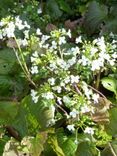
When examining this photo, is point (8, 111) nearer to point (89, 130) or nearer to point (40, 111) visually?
point (40, 111)

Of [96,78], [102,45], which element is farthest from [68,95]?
[96,78]

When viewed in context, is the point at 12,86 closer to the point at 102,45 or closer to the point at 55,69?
the point at 55,69

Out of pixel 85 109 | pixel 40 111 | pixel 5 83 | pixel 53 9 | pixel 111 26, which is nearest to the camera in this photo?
pixel 85 109

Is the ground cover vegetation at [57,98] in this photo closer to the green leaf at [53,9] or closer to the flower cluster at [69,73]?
the flower cluster at [69,73]

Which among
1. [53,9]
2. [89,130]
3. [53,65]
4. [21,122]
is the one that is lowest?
[89,130]

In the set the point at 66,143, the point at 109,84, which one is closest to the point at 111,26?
the point at 109,84
